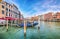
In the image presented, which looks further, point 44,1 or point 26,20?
point 26,20

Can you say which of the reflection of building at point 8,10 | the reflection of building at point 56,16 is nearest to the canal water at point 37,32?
the reflection of building at point 56,16

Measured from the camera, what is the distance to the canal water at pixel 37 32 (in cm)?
406

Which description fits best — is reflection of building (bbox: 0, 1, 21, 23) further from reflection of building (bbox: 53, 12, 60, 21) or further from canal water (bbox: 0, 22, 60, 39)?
reflection of building (bbox: 53, 12, 60, 21)

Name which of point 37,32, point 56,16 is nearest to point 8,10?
point 37,32

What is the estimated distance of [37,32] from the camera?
4.20m

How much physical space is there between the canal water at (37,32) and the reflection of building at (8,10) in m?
0.55

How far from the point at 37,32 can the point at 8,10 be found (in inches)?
59.2

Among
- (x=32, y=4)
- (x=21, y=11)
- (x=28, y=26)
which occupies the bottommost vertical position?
(x=28, y=26)

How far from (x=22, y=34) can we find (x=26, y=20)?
610 millimetres

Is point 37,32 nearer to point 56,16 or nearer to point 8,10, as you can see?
point 56,16

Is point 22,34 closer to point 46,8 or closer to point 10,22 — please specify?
point 10,22

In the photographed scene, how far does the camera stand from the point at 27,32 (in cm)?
420

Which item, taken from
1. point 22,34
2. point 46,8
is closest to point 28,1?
point 46,8

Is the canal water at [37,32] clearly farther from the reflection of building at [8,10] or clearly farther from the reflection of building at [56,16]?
the reflection of building at [8,10]
